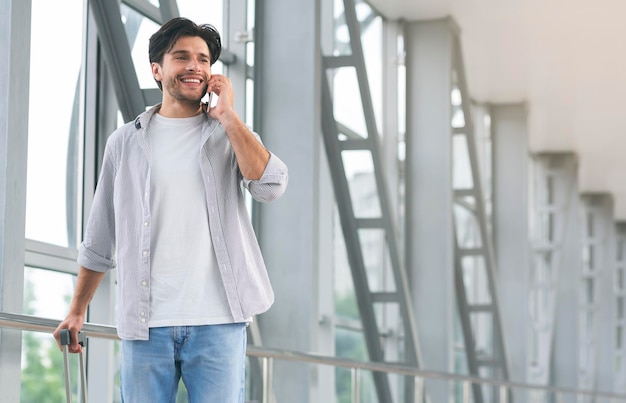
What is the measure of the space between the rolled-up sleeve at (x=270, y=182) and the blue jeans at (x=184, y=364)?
0.27m

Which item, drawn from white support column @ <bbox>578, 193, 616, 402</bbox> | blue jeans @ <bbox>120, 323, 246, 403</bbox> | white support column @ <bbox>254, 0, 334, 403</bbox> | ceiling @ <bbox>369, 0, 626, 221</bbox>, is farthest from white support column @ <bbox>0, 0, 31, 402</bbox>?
white support column @ <bbox>578, 193, 616, 402</bbox>

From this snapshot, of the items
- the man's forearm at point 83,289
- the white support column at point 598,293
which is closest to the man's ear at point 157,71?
the man's forearm at point 83,289

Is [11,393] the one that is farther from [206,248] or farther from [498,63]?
[498,63]

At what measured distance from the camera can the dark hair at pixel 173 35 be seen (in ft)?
7.64

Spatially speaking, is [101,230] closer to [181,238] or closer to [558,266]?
[181,238]

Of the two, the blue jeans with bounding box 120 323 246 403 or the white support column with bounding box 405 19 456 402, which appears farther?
the white support column with bounding box 405 19 456 402

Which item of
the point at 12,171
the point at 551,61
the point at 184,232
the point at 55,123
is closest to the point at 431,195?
the point at 551,61

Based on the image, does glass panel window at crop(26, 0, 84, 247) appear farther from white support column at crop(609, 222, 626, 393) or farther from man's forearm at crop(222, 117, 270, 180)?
white support column at crop(609, 222, 626, 393)

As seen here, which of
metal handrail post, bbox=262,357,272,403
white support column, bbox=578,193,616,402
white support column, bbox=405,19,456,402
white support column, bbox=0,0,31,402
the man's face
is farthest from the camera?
white support column, bbox=578,193,616,402

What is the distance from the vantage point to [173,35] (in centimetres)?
233

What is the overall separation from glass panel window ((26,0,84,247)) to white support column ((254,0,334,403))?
124 centimetres

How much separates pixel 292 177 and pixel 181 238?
3.59 m

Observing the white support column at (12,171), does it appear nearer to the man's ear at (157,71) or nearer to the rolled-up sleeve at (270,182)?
the man's ear at (157,71)

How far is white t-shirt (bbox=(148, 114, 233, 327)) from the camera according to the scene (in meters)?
2.20
